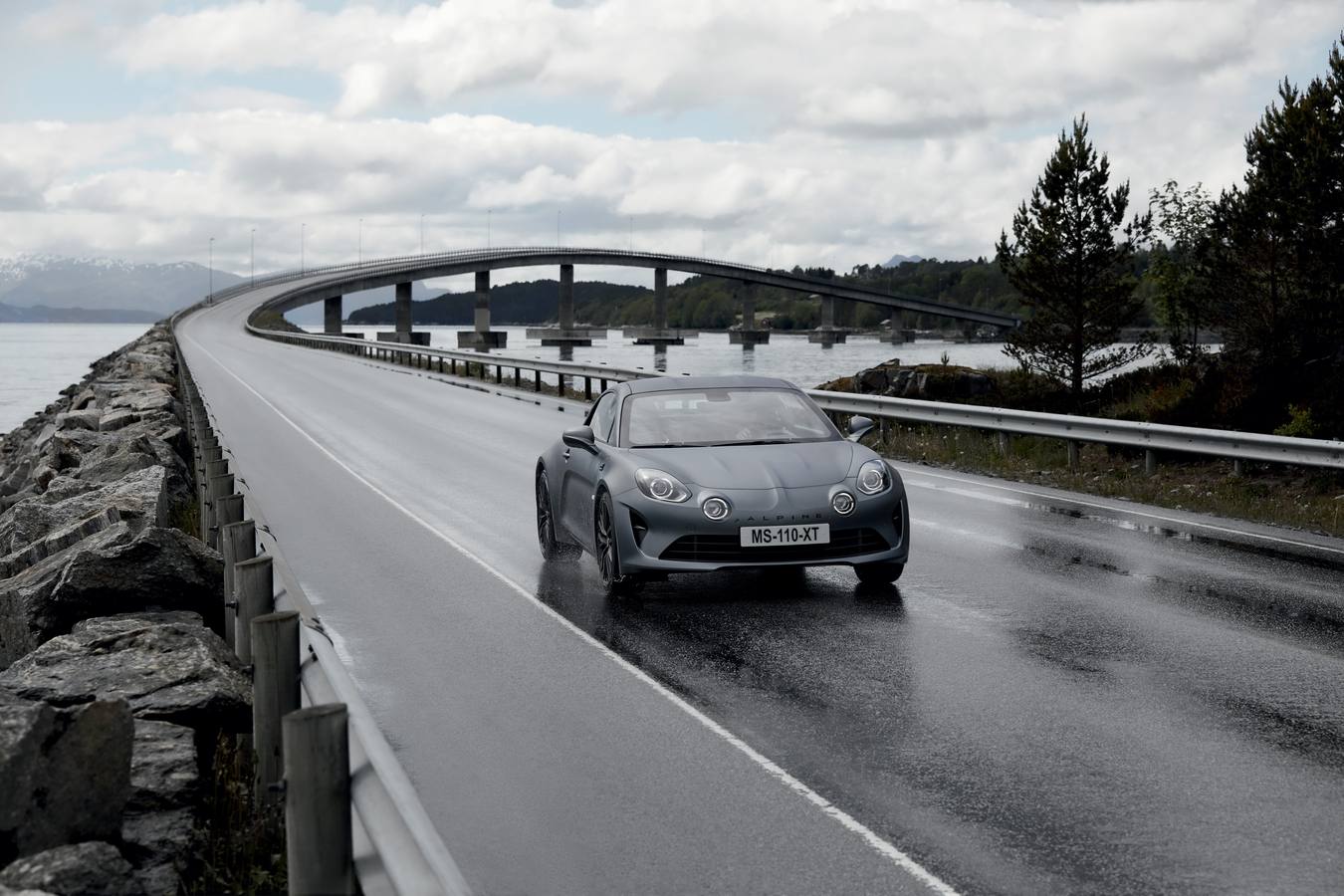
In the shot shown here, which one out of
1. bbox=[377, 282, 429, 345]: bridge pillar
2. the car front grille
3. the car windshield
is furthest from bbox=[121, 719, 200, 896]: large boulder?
bbox=[377, 282, 429, 345]: bridge pillar

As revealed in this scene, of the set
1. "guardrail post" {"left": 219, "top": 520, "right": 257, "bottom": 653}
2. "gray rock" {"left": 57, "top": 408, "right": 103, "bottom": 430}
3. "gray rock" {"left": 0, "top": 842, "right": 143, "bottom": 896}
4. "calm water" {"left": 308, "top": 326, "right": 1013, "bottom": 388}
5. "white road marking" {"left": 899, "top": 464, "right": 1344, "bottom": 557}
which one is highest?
"guardrail post" {"left": 219, "top": 520, "right": 257, "bottom": 653}

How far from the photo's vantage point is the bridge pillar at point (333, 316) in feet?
449

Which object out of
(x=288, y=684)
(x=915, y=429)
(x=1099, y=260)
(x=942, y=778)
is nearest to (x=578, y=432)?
(x=942, y=778)

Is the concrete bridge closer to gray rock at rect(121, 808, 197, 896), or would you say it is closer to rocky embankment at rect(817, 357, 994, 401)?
rocky embankment at rect(817, 357, 994, 401)

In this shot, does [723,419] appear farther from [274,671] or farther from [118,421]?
[118,421]

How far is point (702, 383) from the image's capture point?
36.6 ft

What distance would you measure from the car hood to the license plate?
1.00 feet

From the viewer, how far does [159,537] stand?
7703mm

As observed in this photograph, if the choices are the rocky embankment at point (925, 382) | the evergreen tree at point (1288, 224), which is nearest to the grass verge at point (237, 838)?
the rocky embankment at point (925, 382)

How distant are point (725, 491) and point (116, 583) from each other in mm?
3741

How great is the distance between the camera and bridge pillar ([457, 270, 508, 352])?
13425 cm

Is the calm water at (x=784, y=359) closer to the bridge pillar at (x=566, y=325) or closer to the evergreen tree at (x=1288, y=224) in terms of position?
the bridge pillar at (x=566, y=325)

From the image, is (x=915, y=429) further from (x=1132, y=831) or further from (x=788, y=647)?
(x=1132, y=831)

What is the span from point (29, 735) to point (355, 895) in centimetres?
134
